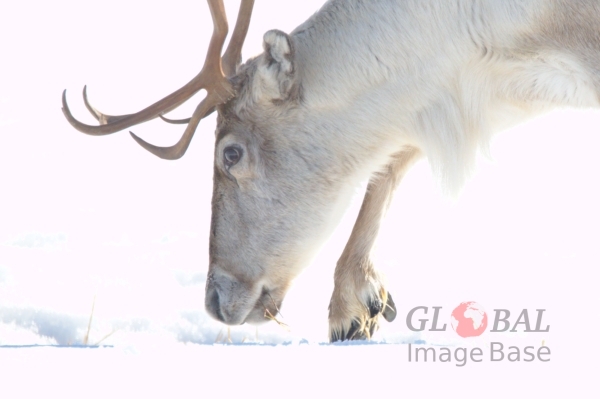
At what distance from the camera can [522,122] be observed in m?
4.38

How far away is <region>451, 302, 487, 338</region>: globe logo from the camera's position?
4587 millimetres

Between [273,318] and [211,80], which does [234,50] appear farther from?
[273,318]

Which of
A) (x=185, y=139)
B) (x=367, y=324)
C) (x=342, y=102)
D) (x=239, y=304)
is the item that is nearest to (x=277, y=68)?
(x=342, y=102)

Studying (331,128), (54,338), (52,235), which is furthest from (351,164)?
(52,235)

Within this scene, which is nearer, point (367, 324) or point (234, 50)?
point (234, 50)

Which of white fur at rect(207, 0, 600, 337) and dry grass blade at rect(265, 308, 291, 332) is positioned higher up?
white fur at rect(207, 0, 600, 337)

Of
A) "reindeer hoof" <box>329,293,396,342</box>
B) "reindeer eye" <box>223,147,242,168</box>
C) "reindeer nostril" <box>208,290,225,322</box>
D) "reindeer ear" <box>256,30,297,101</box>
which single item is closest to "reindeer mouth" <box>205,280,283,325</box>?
"reindeer nostril" <box>208,290,225,322</box>

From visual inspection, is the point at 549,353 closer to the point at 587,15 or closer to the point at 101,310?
the point at 587,15

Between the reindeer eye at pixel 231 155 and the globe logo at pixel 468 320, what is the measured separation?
4.15 feet

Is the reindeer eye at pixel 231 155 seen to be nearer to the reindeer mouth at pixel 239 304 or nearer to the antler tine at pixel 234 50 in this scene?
the antler tine at pixel 234 50

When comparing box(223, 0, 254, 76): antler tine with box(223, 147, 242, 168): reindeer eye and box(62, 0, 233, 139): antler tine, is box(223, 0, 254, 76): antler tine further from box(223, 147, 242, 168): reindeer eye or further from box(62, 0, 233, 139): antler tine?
box(223, 147, 242, 168): reindeer eye

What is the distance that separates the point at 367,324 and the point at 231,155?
43.8 inches

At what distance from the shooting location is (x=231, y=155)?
14.4 feet

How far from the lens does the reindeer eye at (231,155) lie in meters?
4.38
